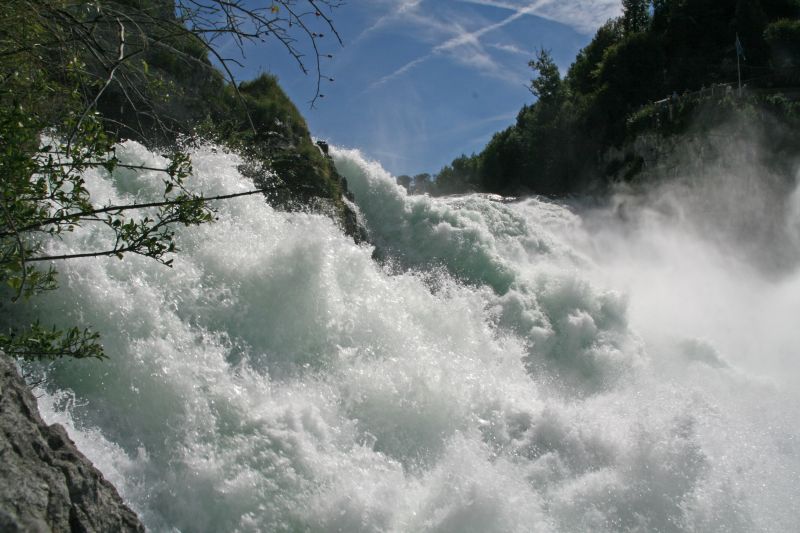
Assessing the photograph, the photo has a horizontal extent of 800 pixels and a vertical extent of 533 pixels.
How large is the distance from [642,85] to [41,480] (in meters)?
30.9

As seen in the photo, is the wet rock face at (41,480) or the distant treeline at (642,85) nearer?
the wet rock face at (41,480)

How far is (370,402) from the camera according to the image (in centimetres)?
700

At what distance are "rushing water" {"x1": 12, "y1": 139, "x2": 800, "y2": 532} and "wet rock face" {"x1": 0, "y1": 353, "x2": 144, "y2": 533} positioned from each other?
1696mm

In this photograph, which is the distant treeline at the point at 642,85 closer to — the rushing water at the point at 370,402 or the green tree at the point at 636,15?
the green tree at the point at 636,15

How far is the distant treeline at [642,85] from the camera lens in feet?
83.3

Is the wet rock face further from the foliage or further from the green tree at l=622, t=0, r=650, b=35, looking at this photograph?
the green tree at l=622, t=0, r=650, b=35

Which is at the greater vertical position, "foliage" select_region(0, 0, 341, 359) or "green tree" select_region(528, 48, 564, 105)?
"green tree" select_region(528, 48, 564, 105)

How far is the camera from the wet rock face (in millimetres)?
2555

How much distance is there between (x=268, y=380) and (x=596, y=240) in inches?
553

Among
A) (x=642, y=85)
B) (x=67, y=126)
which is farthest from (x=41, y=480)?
(x=642, y=85)

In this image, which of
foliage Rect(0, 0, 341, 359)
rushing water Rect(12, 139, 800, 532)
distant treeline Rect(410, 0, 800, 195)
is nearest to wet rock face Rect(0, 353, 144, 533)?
foliage Rect(0, 0, 341, 359)

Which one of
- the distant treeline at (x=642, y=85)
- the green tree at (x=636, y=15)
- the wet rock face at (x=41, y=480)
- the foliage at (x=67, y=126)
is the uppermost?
the green tree at (x=636, y=15)

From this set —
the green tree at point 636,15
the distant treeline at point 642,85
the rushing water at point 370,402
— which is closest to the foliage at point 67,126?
the rushing water at point 370,402

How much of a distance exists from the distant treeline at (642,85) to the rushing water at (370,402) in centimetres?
1618
